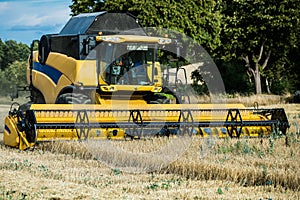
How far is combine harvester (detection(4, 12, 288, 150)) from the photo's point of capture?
12.6 metres

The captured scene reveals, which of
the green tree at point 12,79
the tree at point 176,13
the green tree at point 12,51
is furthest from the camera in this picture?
the green tree at point 12,51

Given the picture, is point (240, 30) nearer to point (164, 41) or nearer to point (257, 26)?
point (257, 26)

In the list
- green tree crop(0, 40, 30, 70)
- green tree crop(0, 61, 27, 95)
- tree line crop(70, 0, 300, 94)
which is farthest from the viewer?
green tree crop(0, 40, 30, 70)

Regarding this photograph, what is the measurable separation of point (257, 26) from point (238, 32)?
1.34 m

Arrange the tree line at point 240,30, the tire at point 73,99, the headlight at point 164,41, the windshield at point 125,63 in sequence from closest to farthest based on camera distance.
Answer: the tire at point 73,99 → the windshield at point 125,63 → the headlight at point 164,41 → the tree line at point 240,30

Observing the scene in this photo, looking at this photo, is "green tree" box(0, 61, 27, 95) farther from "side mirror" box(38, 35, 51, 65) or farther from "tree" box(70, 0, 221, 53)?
"side mirror" box(38, 35, 51, 65)

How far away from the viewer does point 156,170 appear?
9.76m

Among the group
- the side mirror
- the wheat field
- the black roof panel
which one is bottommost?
the wheat field

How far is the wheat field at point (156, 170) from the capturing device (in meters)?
7.79

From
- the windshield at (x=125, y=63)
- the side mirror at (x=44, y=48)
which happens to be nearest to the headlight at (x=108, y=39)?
the windshield at (x=125, y=63)

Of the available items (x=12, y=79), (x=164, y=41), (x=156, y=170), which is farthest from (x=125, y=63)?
(x=12, y=79)

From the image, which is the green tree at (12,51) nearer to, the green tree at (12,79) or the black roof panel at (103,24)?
the green tree at (12,79)

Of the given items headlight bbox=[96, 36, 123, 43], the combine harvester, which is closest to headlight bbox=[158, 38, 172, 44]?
the combine harvester

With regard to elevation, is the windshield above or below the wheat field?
above
